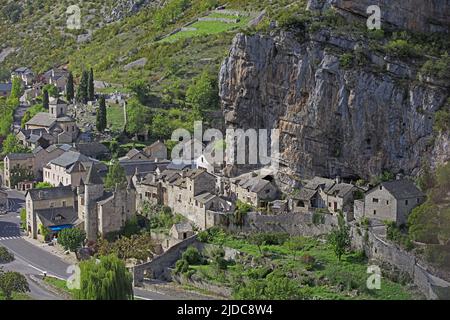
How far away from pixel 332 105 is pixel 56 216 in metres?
18.6

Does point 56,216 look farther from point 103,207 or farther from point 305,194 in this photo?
point 305,194

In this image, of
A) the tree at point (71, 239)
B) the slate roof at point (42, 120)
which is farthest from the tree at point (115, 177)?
the slate roof at point (42, 120)

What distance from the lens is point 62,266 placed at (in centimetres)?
5003

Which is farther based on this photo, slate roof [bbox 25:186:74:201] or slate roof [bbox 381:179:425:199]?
slate roof [bbox 25:186:74:201]

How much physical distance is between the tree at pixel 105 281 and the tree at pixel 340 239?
1067 centimetres

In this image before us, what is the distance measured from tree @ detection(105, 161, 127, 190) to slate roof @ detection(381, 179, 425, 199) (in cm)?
1785

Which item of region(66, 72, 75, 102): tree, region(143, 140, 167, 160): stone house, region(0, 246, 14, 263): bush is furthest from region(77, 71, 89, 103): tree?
region(0, 246, 14, 263): bush

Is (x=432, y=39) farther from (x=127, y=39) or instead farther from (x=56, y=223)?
(x=127, y=39)

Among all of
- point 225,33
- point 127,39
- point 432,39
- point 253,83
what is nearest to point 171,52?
point 225,33

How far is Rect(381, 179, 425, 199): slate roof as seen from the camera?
46094mm

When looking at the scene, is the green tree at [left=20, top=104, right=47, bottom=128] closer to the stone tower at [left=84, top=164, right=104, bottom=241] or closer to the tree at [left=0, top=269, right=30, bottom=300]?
the stone tower at [left=84, top=164, right=104, bottom=241]

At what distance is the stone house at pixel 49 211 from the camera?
5562cm

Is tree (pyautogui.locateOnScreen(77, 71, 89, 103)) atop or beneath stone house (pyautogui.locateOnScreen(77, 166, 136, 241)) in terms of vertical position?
atop

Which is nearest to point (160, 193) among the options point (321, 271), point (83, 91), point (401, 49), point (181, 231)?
point (181, 231)
